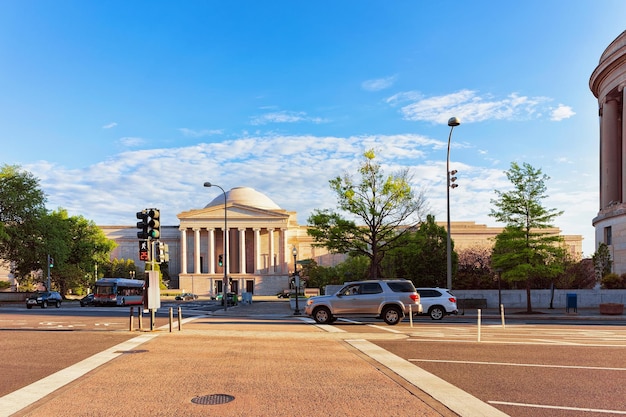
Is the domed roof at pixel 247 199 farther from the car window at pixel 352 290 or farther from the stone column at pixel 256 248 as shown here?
the car window at pixel 352 290

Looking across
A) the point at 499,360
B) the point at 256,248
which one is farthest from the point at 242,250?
the point at 499,360

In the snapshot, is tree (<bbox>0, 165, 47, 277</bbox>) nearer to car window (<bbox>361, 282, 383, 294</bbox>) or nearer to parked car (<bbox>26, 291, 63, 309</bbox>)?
parked car (<bbox>26, 291, 63, 309</bbox>)

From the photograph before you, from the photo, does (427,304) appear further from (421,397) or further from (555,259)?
(421,397)

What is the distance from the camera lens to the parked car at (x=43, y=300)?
44.0 metres

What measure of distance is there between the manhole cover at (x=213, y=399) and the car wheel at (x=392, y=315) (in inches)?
628

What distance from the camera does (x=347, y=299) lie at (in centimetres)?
2406

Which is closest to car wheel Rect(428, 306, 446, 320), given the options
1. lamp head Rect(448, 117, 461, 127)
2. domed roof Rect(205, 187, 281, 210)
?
lamp head Rect(448, 117, 461, 127)

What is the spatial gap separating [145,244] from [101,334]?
3347 mm

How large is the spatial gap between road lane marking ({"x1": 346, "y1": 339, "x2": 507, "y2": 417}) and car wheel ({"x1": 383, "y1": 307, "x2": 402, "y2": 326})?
34.0 feet

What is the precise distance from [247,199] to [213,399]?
385ft

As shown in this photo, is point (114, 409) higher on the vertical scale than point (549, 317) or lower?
higher

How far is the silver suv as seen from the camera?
23.8 metres

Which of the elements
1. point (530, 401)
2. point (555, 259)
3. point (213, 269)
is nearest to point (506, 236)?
point (555, 259)

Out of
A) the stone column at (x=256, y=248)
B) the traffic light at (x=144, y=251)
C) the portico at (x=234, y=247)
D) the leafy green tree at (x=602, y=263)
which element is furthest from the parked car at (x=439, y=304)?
the stone column at (x=256, y=248)
